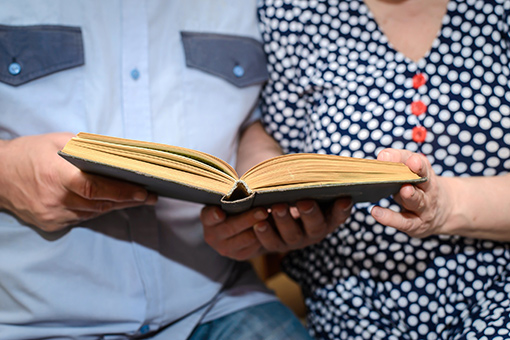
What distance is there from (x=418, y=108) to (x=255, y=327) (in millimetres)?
558

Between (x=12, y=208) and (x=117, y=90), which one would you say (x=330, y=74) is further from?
(x=12, y=208)

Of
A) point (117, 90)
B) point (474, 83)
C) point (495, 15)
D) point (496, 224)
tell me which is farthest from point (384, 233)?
point (117, 90)

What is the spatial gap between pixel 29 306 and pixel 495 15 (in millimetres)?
1026

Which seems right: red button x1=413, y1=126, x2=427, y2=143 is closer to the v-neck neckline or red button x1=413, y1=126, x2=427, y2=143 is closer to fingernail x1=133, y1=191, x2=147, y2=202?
the v-neck neckline

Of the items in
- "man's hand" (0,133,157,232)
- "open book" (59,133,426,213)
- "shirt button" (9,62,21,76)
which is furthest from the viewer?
"shirt button" (9,62,21,76)

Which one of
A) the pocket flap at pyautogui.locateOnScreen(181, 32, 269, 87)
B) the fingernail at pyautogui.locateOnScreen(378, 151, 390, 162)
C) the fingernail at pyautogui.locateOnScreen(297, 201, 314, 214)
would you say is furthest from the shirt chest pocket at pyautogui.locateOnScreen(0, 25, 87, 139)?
the fingernail at pyautogui.locateOnScreen(378, 151, 390, 162)

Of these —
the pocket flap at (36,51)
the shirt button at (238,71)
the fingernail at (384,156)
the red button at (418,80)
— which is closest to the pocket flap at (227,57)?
the shirt button at (238,71)

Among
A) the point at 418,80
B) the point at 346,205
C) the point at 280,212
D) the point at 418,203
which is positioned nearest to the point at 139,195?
the point at 280,212

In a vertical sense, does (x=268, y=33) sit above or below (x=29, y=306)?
above

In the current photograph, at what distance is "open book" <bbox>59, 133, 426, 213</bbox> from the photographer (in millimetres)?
586

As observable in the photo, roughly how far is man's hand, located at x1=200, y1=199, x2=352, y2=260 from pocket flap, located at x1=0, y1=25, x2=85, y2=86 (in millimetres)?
394

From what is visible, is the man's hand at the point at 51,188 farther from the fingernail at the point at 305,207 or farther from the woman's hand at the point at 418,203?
the woman's hand at the point at 418,203

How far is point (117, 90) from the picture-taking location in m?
0.95

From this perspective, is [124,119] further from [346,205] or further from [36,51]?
[346,205]
